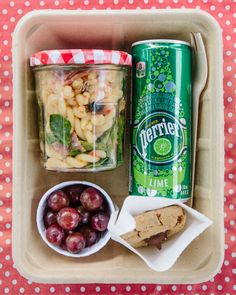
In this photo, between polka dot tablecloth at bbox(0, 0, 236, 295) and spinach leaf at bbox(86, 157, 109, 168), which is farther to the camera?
polka dot tablecloth at bbox(0, 0, 236, 295)

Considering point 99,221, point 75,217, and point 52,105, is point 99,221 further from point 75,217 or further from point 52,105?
point 52,105

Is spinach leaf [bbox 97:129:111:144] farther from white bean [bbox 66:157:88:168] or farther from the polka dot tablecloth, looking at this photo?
the polka dot tablecloth

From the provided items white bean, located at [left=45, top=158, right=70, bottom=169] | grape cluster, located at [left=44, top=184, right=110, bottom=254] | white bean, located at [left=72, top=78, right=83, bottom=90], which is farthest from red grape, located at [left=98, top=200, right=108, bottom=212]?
white bean, located at [left=72, top=78, right=83, bottom=90]

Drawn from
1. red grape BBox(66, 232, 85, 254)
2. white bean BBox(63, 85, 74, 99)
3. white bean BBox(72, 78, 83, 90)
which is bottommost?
red grape BBox(66, 232, 85, 254)

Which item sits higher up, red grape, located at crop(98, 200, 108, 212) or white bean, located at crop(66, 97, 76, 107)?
white bean, located at crop(66, 97, 76, 107)

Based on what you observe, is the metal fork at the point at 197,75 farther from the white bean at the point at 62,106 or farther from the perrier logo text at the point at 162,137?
the white bean at the point at 62,106

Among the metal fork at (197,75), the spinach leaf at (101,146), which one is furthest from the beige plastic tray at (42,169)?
the spinach leaf at (101,146)

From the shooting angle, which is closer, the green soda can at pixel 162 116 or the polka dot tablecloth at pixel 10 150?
the green soda can at pixel 162 116
